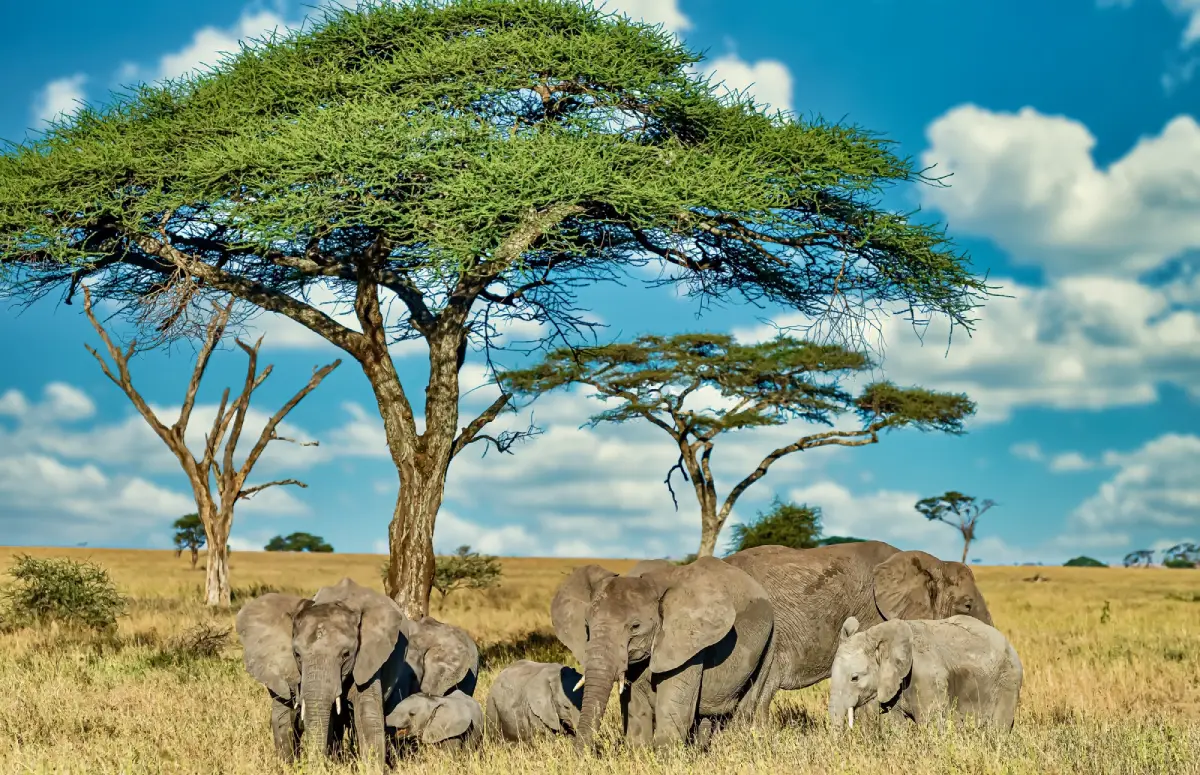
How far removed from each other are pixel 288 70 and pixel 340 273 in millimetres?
3067

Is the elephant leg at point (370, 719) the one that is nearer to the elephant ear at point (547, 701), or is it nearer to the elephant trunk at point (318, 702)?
the elephant trunk at point (318, 702)

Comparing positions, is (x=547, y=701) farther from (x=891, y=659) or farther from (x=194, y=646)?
(x=194, y=646)

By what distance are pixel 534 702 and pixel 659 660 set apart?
1.96 meters

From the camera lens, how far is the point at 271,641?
9.12 metres

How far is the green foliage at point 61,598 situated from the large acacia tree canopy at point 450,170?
6.62m

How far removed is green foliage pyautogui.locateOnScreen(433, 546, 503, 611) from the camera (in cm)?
3111

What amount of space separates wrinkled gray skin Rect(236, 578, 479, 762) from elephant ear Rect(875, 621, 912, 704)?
11.9 feet

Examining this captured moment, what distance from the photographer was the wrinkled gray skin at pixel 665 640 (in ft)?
27.7

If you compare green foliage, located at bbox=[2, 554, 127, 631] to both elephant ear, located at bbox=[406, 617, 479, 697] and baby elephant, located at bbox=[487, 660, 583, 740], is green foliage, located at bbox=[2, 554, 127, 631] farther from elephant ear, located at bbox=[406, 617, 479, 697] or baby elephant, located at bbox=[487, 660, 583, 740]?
baby elephant, located at bbox=[487, 660, 583, 740]

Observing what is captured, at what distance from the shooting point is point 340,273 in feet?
60.0

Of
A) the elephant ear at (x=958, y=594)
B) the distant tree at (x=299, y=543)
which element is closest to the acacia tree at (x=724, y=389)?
the elephant ear at (x=958, y=594)

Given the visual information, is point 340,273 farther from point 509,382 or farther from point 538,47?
point 509,382

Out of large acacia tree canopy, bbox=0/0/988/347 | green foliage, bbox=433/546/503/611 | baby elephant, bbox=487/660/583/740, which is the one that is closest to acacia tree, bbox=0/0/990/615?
large acacia tree canopy, bbox=0/0/988/347

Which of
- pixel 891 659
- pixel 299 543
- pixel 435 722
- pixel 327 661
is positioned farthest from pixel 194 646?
pixel 299 543
